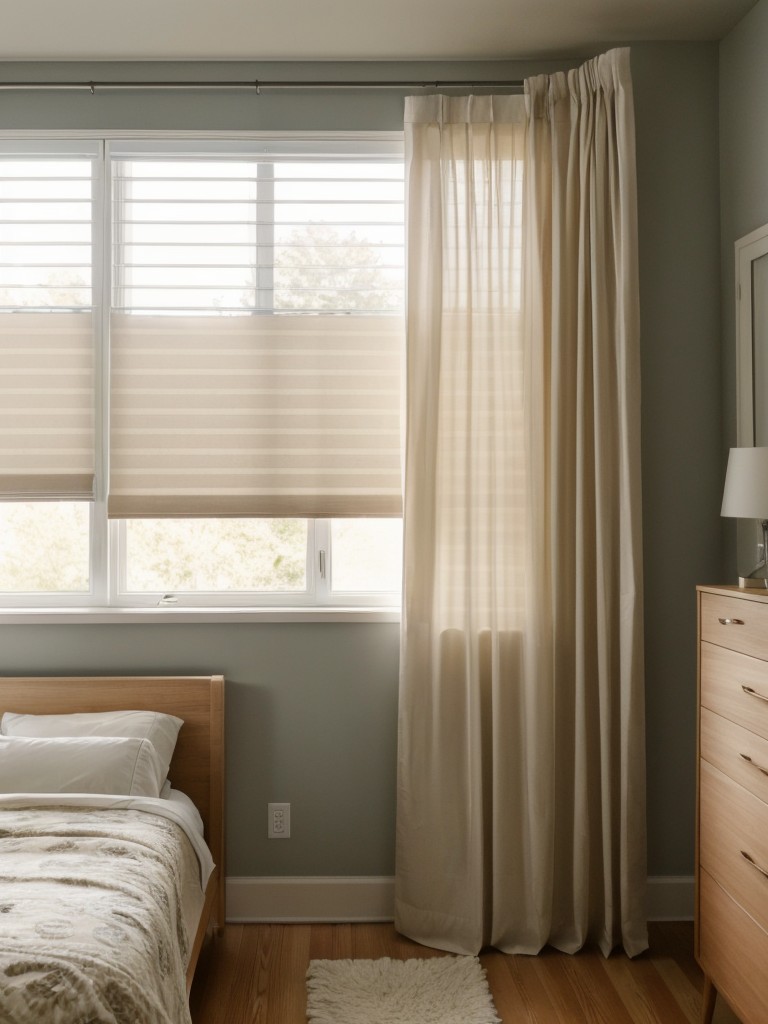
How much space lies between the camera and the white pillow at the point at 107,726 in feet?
8.22

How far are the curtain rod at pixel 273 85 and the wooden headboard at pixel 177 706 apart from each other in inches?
77.3

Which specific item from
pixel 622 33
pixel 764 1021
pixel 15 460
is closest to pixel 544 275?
pixel 622 33

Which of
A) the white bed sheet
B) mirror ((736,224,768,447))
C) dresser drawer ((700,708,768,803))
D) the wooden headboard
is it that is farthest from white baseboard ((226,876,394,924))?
mirror ((736,224,768,447))

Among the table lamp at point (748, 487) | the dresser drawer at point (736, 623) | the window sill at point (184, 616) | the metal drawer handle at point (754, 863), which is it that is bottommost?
the metal drawer handle at point (754, 863)

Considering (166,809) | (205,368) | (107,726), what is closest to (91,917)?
(166,809)

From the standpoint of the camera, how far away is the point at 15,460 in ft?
9.13

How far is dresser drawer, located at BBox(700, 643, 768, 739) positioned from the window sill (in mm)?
1001

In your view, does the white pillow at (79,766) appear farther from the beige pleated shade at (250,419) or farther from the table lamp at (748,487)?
the table lamp at (748,487)

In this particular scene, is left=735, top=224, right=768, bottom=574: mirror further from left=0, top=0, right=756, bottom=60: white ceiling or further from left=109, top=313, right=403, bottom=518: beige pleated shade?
left=109, top=313, right=403, bottom=518: beige pleated shade

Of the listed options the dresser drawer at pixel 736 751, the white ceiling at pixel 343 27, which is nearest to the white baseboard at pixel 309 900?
the dresser drawer at pixel 736 751

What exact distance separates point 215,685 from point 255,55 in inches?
82.4

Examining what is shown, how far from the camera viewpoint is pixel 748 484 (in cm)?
208

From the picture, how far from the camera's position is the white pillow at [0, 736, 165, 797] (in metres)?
2.28

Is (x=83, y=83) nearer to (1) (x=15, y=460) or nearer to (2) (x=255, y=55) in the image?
(2) (x=255, y=55)
